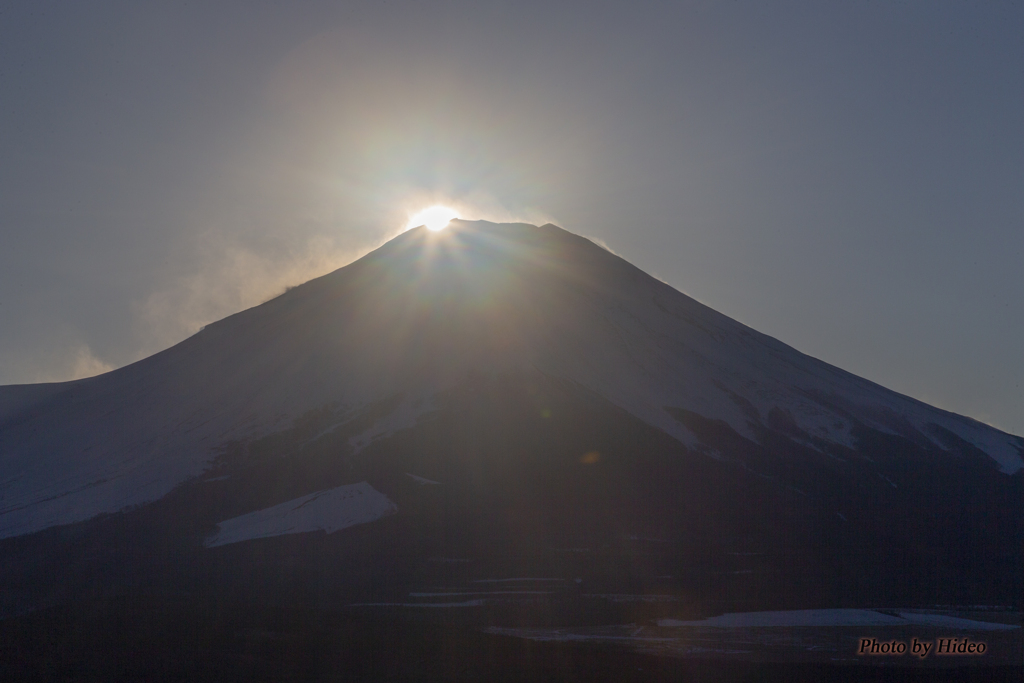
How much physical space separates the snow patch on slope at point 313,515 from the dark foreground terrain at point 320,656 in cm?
715

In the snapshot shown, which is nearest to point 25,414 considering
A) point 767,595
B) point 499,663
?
point 499,663

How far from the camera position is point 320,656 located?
26062 millimetres

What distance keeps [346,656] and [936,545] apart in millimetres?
31345

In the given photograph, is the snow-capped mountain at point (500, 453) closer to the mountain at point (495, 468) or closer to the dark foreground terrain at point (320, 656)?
the mountain at point (495, 468)

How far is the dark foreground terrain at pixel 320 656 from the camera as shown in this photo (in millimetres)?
24703

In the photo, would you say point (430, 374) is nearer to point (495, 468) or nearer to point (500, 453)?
point (500, 453)

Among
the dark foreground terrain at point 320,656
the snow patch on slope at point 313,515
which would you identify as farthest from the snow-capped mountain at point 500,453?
the dark foreground terrain at point 320,656

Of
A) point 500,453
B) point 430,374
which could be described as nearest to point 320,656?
point 500,453

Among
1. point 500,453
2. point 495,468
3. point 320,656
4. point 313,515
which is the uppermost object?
point 500,453

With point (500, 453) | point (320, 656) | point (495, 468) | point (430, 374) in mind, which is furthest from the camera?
point (430, 374)

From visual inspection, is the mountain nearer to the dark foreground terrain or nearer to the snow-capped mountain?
the snow-capped mountain

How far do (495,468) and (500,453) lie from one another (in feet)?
3.74

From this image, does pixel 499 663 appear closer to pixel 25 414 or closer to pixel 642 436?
pixel 642 436

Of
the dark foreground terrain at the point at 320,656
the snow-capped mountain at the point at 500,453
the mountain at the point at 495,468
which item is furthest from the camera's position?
the snow-capped mountain at the point at 500,453
